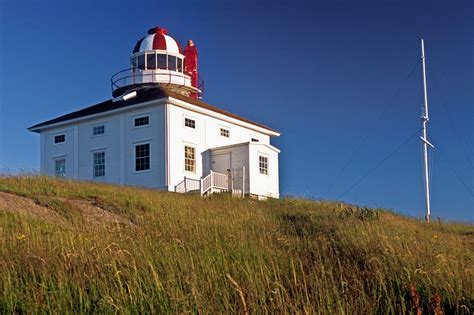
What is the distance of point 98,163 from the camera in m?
29.6

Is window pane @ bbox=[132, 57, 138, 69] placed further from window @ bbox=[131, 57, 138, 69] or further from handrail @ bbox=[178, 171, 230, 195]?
handrail @ bbox=[178, 171, 230, 195]

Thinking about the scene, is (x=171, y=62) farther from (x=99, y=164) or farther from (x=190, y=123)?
(x=99, y=164)

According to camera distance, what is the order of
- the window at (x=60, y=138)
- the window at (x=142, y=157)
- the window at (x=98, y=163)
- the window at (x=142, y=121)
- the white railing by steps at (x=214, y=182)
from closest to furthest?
the white railing by steps at (x=214, y=182)
the window at (x=142, y=157)
the window at (x=142, y=121)
the window at (x=98, y=163)
the window at (x=60, y=138)

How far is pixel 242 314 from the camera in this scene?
494 cm

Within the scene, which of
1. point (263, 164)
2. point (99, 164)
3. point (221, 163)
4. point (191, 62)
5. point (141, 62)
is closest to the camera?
point (221, 163)

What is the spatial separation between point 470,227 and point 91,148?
18.9 m

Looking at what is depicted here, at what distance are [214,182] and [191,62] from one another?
10.8 metres

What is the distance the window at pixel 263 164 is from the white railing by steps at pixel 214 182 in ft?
6.33

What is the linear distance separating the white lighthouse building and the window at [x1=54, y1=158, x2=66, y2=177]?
5 cm

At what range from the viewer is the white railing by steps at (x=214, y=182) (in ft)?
86.4

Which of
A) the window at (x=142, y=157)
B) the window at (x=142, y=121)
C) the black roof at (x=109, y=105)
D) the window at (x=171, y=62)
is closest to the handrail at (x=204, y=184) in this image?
the window at (x=142, y=157)

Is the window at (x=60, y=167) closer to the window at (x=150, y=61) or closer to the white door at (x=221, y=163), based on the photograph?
the window at (x=150, y=61)

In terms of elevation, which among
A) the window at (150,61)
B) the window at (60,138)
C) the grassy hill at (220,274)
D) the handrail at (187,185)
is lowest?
the grassy hill at (220,274)

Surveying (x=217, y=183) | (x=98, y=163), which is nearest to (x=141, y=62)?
(x=98, y=163)
